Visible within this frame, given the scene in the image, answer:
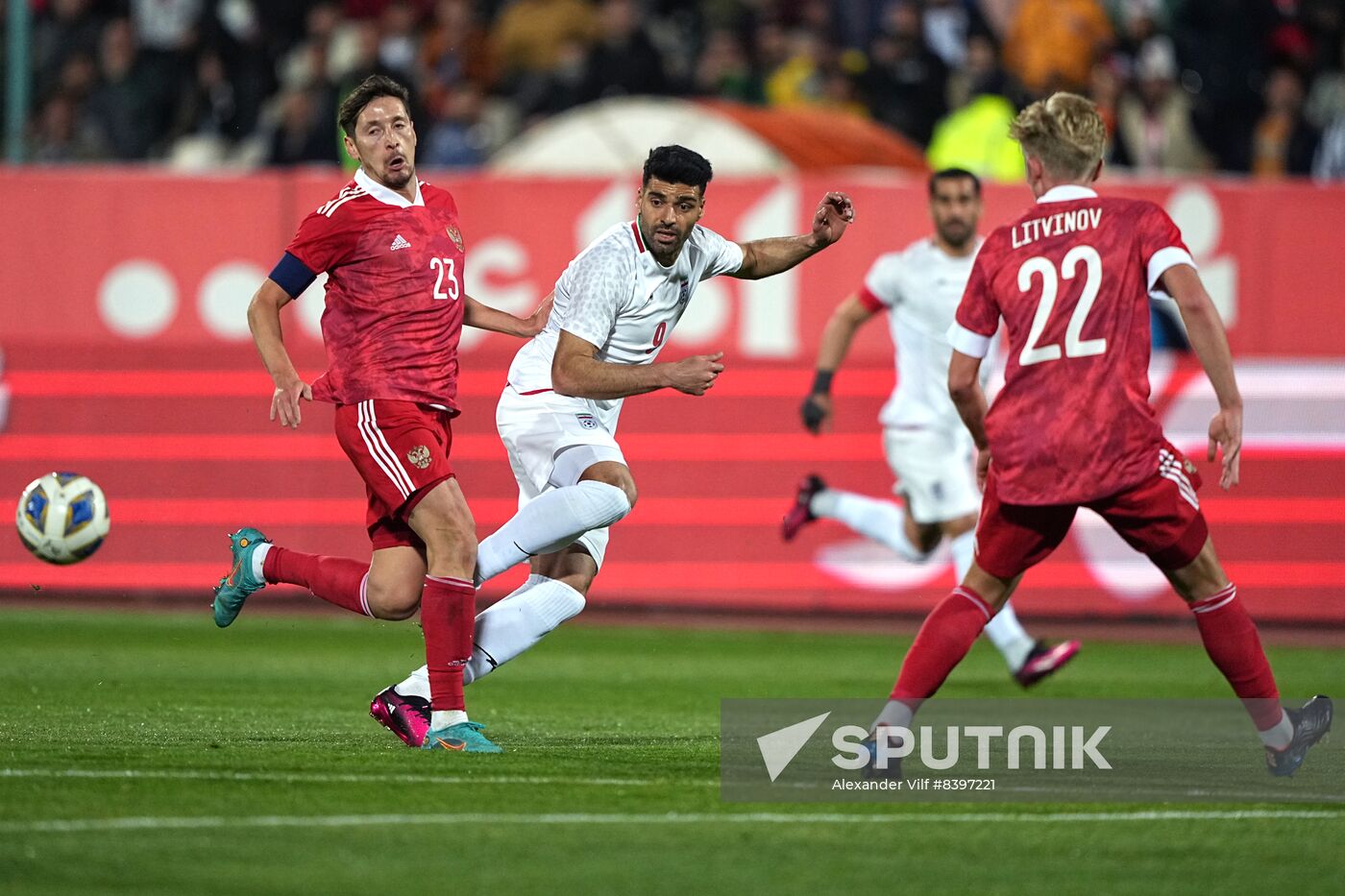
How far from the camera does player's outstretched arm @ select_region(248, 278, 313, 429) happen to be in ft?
22.3

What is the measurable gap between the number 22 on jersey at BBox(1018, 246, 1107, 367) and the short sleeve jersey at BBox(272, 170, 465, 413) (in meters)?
2.07

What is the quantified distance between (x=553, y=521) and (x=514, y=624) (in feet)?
1.31

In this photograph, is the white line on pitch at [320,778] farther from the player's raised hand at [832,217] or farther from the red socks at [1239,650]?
Result: the player's raised hand at [832,217]

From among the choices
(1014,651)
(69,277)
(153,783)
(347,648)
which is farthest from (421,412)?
(69,277)

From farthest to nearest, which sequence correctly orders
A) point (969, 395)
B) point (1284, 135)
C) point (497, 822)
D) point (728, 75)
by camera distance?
point (728, 75) < point (1284, 135) < point (969, 395) < point (497, 822)

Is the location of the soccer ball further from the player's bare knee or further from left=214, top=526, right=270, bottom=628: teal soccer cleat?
the player's bare knee

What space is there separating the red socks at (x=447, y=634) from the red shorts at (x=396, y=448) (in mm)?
314

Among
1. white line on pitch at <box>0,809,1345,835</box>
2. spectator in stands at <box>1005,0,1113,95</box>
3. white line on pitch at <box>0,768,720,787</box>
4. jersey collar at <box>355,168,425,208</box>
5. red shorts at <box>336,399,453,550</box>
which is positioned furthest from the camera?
spectator in stands at <box>1005,0,1113,95</box>

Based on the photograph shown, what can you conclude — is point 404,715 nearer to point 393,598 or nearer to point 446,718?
point 446,718

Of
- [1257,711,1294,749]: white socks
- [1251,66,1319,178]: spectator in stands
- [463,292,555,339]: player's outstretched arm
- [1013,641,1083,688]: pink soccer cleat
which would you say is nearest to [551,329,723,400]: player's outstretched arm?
[463,292,555,339]: player's outstretched arm

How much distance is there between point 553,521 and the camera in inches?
284

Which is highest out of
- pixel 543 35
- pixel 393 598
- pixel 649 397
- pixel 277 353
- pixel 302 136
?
pixel 543 35

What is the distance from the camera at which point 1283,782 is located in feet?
21.6

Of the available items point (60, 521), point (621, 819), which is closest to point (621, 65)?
point (60, 521)
